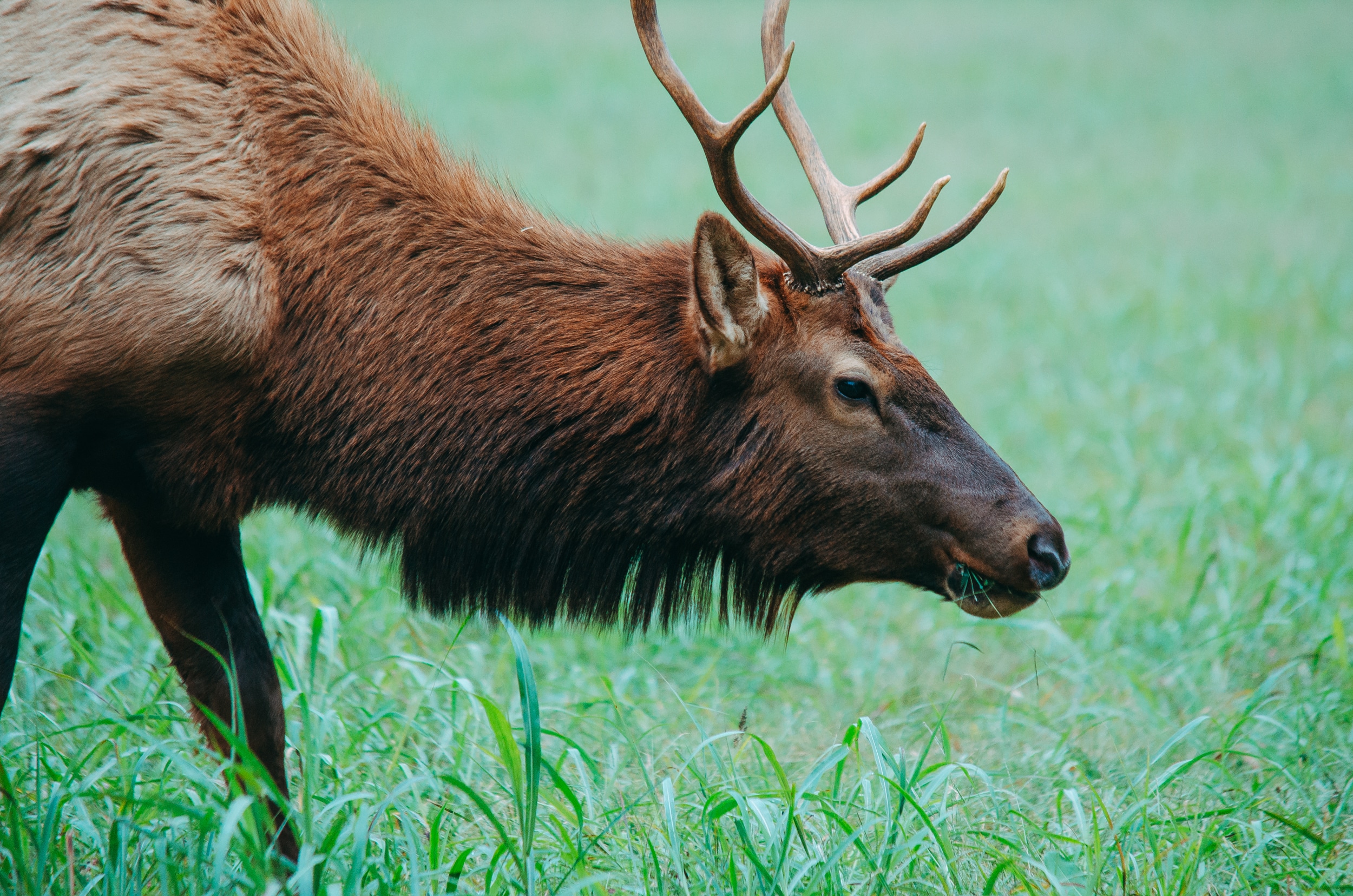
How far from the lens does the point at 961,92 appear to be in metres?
18.1

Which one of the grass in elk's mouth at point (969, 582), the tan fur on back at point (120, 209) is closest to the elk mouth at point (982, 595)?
the grass in elk's mouth at point (969, 582)

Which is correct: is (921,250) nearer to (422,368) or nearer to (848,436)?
(848,436)

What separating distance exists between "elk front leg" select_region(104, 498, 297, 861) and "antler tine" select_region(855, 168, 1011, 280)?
1.82 metres

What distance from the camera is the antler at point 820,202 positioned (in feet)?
8.91

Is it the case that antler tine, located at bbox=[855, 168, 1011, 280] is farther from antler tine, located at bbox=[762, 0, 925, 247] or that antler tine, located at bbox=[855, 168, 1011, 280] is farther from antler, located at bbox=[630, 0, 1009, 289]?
antler tine, located at bbox=[762, 0, 925, 247]

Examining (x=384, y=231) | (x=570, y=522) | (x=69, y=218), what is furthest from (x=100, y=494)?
(x=570, y=522)

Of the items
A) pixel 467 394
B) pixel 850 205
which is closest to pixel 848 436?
pixel 850 205

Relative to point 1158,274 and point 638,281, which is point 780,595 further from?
point 1158,274

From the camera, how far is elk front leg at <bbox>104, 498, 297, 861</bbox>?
9.43ft

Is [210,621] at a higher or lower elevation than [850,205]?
lower

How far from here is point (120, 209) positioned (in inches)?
100

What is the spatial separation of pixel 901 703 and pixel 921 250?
179cm

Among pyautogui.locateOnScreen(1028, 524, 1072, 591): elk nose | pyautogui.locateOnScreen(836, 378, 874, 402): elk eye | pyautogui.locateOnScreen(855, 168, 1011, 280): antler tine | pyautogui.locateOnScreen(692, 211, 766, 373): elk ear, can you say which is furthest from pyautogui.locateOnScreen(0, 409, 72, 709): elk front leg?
pyautogui.locateOnScreen(1028, 524, 1072, 591): elk nose

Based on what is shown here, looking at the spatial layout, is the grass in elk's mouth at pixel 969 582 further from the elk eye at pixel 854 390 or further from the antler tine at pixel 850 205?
the antler tine at pixel 850 205
